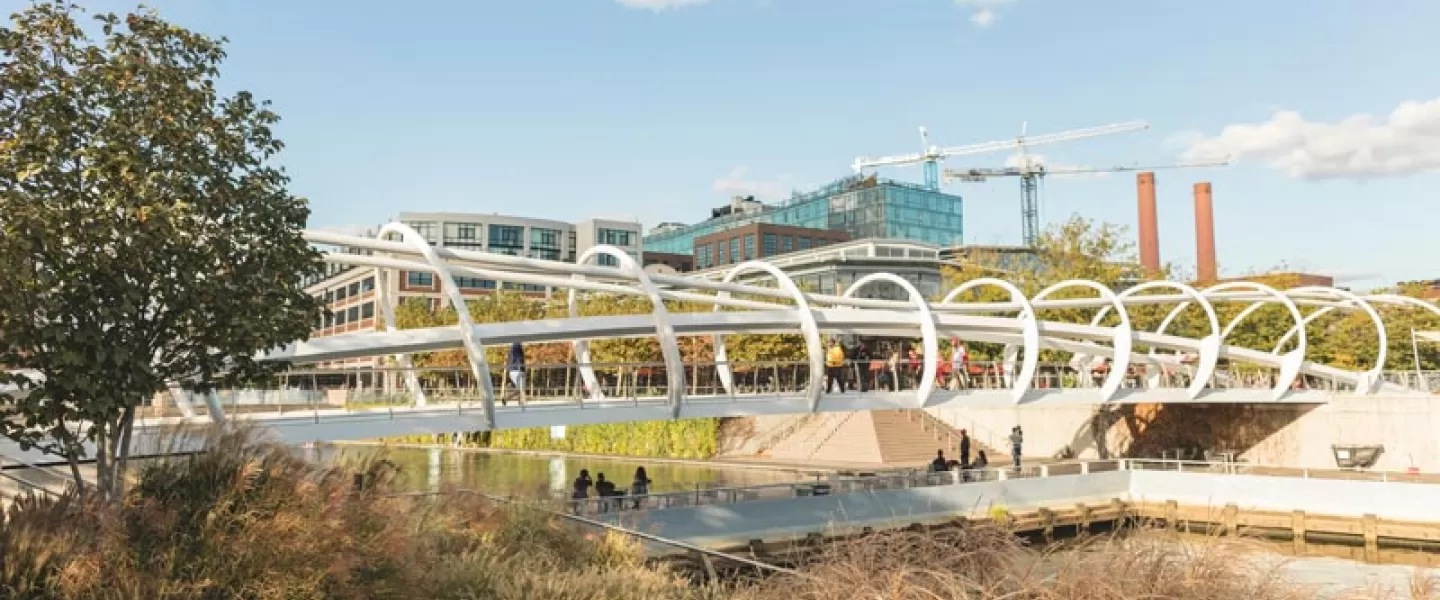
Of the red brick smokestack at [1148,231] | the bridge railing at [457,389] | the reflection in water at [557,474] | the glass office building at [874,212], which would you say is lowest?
the reflection in water at [557,474]

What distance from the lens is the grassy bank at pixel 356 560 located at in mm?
5492

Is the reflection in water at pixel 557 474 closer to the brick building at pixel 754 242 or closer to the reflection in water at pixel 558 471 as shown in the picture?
the reflection in water at pixel 558 471

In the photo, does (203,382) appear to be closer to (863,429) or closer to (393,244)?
(393,244)

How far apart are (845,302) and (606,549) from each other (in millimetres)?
21647

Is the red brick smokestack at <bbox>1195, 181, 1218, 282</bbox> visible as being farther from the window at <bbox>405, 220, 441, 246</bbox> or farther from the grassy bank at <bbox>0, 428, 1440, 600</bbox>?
the grassy bank at <bbox>0, 428, 1440, 600</bbox>

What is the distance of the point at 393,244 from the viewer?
853 inches

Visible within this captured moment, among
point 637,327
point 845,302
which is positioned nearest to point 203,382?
point 637,327

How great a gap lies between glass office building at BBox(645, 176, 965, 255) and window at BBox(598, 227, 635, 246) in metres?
17.4

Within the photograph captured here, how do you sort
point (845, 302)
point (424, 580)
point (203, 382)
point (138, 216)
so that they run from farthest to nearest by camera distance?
point (845, 302) → point (203, 382) → point (424, 580) → point (138, 216)

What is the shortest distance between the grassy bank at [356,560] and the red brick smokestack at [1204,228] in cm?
7431

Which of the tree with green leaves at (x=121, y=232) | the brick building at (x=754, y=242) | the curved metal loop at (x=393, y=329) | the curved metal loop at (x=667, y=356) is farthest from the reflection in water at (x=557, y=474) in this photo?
the brick building at (x=754, y=242)

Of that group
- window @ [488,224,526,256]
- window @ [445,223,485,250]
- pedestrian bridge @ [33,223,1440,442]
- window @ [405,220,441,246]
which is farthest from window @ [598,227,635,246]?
pedestrian bridge @ [33,223,1440,442]

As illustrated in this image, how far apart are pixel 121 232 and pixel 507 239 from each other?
8544 centimetres

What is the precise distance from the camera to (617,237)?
97125 millimetres
